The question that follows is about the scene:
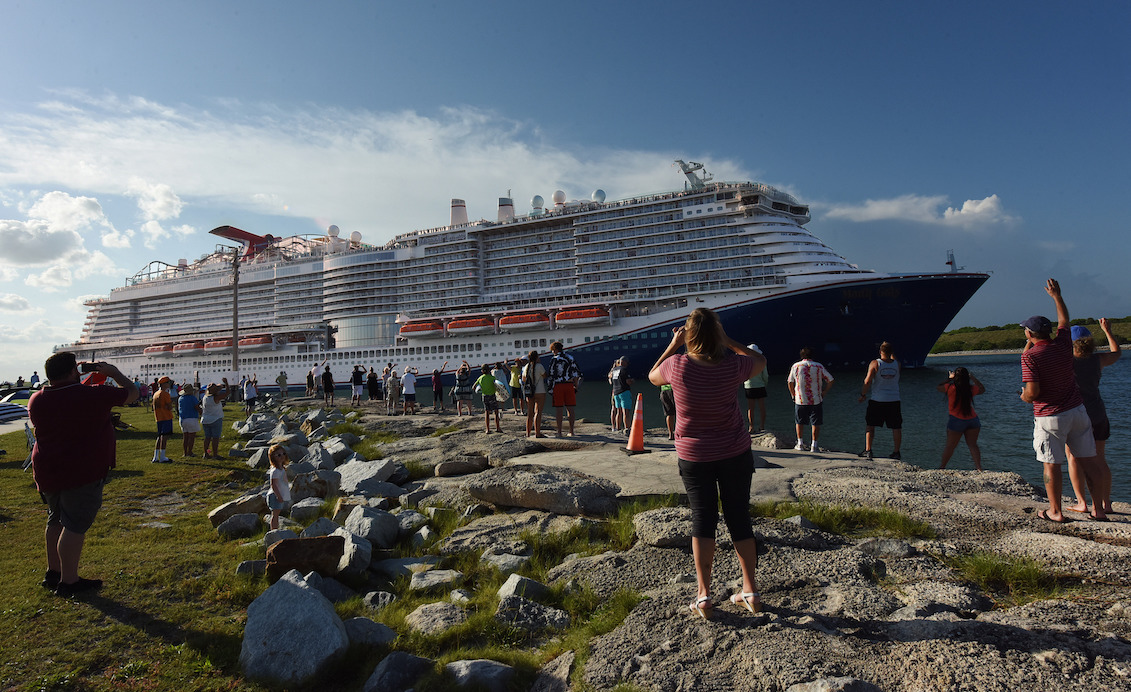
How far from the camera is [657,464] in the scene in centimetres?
704

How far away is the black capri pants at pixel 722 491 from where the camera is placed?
3164mm

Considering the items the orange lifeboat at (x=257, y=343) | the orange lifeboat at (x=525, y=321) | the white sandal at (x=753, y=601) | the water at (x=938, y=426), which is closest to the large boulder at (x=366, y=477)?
the white sandal at (x=753, y=601)

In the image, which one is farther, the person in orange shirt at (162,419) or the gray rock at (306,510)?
the person in orange shirt at (162,419)

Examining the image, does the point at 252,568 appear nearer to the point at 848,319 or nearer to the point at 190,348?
the point at 848,319

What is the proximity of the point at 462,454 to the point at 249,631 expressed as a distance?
538cm

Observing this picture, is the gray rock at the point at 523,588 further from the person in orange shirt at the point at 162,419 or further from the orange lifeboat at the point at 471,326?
the orange lifeboat at the point at 471,326

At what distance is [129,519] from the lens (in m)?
6.46

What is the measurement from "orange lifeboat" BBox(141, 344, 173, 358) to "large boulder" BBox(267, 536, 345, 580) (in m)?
64.8

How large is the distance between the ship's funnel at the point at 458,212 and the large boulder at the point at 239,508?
46521 millimetres

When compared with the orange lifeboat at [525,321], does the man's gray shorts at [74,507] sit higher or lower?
lower

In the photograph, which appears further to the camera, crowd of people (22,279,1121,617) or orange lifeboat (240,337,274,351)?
orange lifeboat (240,337,274,351)

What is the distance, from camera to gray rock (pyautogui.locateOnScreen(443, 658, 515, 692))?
2.79 m

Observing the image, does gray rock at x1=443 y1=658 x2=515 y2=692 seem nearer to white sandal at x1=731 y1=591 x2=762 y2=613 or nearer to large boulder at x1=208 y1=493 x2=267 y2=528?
white sandal at x1=731 y1=591 x2=762 y2=613

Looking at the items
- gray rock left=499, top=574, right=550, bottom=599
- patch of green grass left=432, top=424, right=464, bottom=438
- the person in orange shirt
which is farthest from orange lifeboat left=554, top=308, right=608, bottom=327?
gray rock left=499, top=574, right=550, bottom=599
